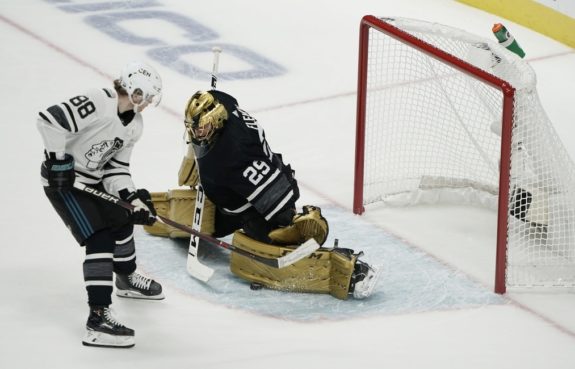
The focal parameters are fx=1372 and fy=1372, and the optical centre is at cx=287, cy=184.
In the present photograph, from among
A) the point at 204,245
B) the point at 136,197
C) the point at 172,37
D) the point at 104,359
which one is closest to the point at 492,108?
the point at 204,245

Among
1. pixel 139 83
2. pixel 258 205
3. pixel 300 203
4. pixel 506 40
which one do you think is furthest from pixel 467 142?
pixel 139 83

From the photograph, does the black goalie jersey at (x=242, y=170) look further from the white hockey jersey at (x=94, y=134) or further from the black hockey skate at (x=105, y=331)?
the black hockey skate at (x=105, y=331)

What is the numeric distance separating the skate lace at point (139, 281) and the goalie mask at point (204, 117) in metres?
0.51

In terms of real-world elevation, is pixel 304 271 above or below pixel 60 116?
below

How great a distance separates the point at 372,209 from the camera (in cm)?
562

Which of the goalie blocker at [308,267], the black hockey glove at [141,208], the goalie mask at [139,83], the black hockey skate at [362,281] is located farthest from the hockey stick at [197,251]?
the goalie mask at [139,83]

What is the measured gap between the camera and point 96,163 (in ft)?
14.3

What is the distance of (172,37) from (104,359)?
366cm

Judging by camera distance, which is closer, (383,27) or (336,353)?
(336,353)

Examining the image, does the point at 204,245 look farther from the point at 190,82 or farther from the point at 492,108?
the point at 190,82

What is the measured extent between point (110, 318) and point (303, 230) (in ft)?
2.63

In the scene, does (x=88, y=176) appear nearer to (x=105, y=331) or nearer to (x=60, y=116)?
(x=60, y=116)

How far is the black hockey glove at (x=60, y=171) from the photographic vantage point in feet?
13.7

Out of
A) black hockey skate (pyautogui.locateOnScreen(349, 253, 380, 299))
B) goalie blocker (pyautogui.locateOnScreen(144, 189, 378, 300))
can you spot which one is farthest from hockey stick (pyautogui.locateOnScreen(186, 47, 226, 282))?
black hockey skate (pyautogui.locateOnScreen(349, 253, 380, 299))
